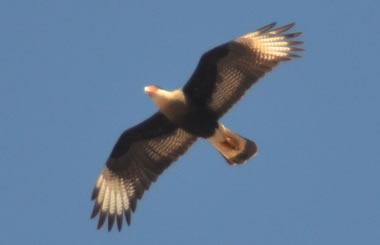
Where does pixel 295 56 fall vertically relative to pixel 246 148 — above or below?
above

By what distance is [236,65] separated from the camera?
38.1 ft

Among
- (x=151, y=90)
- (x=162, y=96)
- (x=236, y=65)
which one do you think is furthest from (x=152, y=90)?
(x=236, y=65)

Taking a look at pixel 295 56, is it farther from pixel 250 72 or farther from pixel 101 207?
pixel 101 207

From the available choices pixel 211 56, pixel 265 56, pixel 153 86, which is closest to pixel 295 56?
pixel 265 56

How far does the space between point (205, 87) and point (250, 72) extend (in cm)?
63

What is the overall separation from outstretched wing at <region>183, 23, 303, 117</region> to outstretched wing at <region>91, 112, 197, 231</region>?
2.29 feet

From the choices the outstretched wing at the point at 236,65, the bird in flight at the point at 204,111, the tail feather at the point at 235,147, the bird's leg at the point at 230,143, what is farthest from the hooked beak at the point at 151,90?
the bird's leg at the point at 230,143

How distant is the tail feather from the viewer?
38.9 ft

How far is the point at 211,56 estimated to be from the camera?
1147 centimetres

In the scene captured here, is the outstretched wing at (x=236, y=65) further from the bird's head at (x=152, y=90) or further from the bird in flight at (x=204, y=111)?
the bird's head at (x=152, y=90)

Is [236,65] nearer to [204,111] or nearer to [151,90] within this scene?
[204,111]

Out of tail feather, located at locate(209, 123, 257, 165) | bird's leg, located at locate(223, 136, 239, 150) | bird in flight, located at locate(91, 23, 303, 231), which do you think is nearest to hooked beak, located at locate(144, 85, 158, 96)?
bird in flight, located at locate(91, 23, 303, 231)

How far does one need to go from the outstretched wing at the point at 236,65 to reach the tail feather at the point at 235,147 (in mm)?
393

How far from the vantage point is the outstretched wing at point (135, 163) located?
12.1 metres
